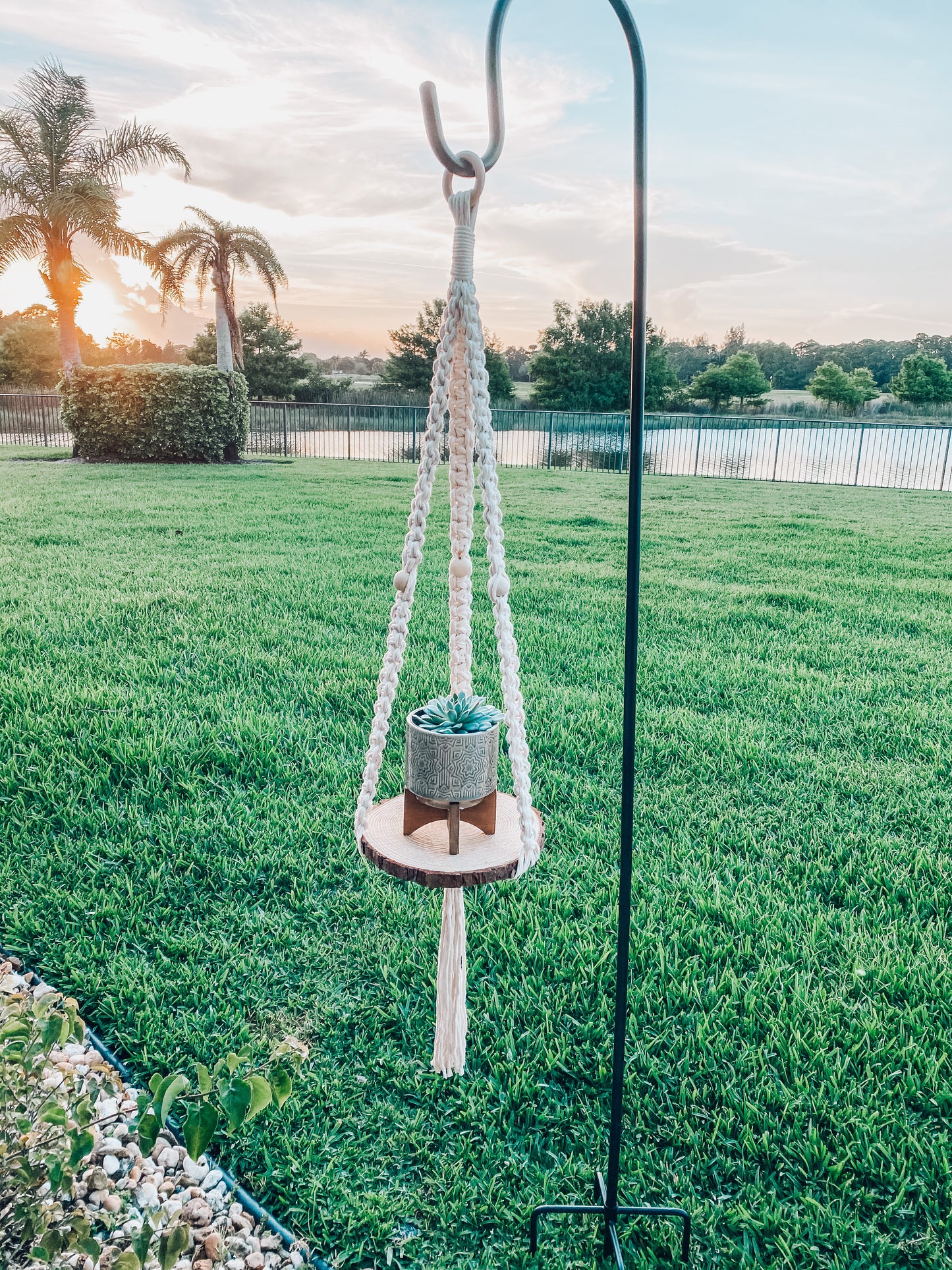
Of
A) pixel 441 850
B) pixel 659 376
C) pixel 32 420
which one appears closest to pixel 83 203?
pixel 32 420

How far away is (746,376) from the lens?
117 feet

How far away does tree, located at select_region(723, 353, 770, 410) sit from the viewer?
117 ft

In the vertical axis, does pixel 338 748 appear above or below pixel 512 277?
below

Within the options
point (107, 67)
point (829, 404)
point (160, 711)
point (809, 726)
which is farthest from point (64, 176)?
point (829, 404)

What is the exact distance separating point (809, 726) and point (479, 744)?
7.98ft

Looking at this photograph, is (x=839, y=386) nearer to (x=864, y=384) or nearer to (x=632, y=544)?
(x=864, y=384)

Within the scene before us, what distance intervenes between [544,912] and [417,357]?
3365cm

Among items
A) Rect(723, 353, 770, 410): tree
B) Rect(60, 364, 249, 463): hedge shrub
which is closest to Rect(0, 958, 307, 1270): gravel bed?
Rect(60, 364, 249, 463): hedge shrub

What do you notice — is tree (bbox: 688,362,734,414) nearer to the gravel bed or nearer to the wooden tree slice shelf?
the wooden tree slice shelf

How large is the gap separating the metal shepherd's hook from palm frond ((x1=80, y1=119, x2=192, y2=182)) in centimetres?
1757

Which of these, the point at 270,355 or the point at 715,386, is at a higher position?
the point at 270,355

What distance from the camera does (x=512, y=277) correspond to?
193 inches

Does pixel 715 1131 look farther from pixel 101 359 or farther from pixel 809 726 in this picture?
pixel 101 359

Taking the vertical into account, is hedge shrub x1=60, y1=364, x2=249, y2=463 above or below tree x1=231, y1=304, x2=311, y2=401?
below
